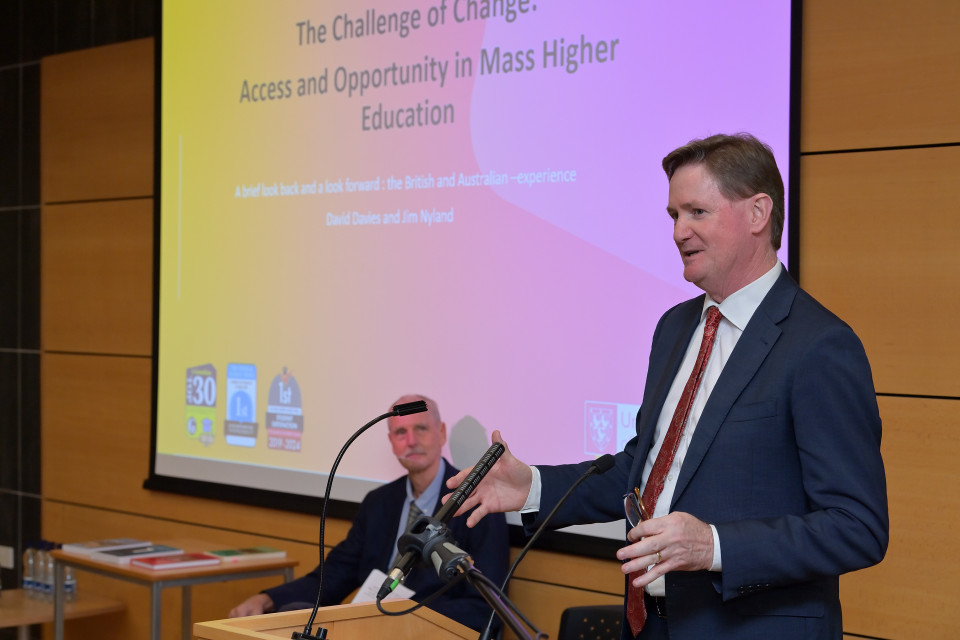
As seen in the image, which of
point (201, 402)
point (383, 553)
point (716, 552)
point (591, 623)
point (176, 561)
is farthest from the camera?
point (201, 402)

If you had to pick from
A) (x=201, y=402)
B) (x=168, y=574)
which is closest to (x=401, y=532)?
(x=168, y=574)

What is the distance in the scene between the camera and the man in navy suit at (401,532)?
10.9 feet

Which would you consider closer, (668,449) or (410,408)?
(410,408)

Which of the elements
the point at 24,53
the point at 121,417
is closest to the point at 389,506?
the point at 121,417

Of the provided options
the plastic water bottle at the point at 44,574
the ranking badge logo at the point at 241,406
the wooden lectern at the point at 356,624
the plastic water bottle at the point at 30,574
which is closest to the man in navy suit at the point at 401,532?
the ranking badge logo at the point at 241,406

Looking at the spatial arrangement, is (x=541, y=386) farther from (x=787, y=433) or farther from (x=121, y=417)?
(x=121, y=417)

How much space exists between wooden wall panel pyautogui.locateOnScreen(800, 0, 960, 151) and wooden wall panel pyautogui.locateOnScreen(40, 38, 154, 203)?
316 centimetres

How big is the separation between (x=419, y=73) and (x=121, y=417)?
233 cm

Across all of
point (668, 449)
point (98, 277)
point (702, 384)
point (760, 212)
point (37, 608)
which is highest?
point (98, 277)

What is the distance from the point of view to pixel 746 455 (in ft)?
5.89

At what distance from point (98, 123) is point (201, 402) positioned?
1587 mm

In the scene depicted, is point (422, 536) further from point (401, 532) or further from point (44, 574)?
point (44, 574)

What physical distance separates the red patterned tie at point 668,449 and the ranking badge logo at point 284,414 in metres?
2.51

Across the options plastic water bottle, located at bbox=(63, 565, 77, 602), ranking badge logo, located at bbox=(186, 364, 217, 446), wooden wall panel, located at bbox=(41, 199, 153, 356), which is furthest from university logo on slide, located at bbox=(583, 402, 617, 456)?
plastic water bottle, located at bbox=(63, 565, 77, 602)
